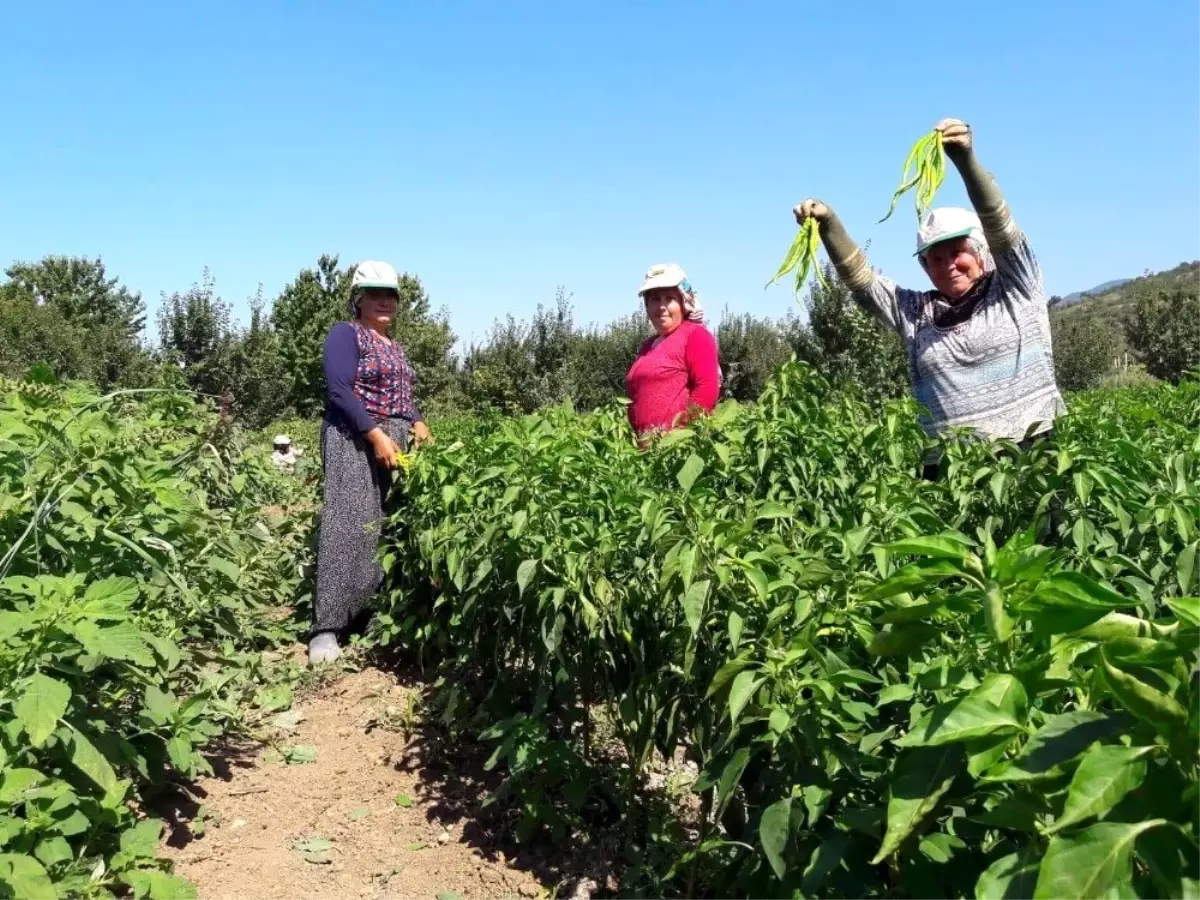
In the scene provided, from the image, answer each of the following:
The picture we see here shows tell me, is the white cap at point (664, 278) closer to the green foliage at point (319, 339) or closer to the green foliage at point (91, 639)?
the green foliage at point (91, 639)

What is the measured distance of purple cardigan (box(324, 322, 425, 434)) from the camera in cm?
436

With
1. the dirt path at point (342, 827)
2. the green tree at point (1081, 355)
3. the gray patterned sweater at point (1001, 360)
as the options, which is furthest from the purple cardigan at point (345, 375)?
the green tree at point (1081, 355)

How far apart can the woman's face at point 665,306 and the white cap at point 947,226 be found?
1.47m

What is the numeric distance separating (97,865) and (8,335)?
90.7ft

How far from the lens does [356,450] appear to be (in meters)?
4.46

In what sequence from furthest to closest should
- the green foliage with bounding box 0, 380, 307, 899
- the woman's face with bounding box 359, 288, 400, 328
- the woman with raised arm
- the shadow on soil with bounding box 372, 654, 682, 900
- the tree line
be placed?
the tree line → the woman's face with bounding box 359, 288, 400, 328 → the woman with raised arm → the shadow on soil with bounding box 372, 654, 682, 900 → the green foliage with bounding box 0, 380, 307, 899

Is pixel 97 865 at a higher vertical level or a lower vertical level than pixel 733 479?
lower

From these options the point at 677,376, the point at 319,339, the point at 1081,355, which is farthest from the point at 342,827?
the point at 1081,355

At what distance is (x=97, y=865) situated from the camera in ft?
7.38

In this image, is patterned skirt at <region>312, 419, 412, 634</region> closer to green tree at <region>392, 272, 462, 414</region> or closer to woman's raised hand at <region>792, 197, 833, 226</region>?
woman's raised hand at <region>792, 197, 833, 226</region>

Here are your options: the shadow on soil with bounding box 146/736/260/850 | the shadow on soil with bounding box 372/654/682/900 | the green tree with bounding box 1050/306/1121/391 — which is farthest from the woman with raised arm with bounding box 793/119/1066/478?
the green tree with bounding box 1050/306/1121/391

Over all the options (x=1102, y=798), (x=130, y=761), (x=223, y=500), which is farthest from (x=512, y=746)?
(x=223, y=500)

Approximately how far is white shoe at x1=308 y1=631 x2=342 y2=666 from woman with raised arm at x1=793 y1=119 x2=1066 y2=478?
269 centimetres

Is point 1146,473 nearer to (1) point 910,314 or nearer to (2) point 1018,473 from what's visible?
(2) point 1018,473
